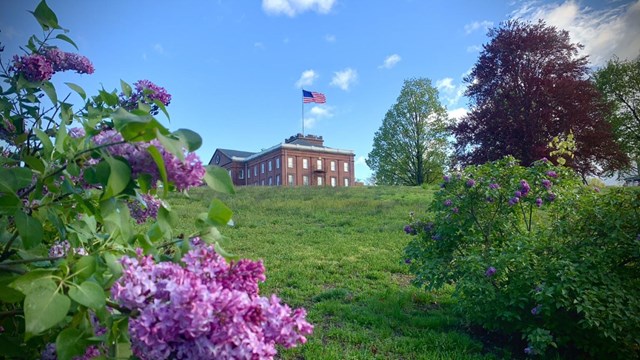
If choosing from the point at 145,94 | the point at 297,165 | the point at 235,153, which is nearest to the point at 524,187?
the point at 145,94

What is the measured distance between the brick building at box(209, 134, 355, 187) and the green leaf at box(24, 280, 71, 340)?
44.5 m

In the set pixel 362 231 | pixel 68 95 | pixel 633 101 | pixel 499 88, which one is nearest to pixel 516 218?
pixel 68 95

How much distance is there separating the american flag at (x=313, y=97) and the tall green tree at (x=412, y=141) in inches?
296

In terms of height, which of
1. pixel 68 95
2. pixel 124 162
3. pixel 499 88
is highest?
pixel 499 88

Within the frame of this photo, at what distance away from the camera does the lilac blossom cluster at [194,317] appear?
0.81 meters

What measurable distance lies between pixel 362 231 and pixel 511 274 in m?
6.29

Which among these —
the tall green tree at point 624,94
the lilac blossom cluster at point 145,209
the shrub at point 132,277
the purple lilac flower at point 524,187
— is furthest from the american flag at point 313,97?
the shrub at point 132,277

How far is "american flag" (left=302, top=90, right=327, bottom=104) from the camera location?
3684 cm

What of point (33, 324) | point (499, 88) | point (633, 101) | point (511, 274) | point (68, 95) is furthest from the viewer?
point (633, 101)

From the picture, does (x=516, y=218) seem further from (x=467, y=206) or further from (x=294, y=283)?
(x=294, y=283)

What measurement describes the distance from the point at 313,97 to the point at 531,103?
2095 centimetres

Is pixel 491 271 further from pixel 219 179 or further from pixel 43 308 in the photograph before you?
pixel 43 308

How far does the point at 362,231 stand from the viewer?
1005cm

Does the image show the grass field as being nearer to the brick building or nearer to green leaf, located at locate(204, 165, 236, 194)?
green leaf, located at locate(204, 165, 236, 194)
